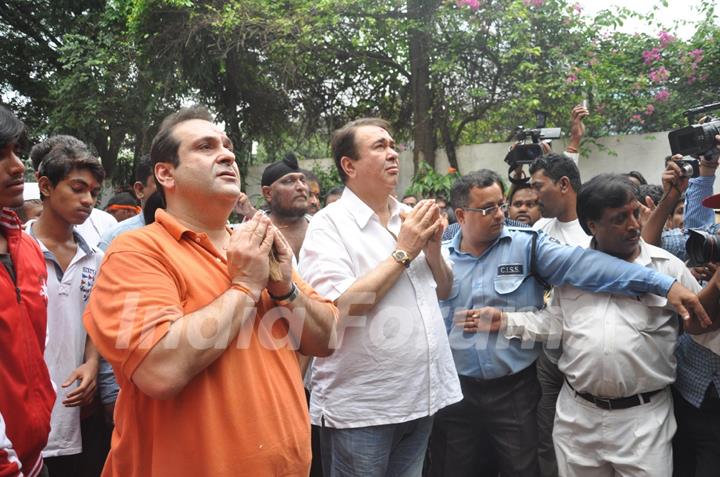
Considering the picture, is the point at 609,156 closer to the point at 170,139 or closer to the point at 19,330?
the point at 170,139

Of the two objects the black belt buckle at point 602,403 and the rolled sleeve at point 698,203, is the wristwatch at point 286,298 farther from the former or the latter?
the rolled sleeve at point 698,203

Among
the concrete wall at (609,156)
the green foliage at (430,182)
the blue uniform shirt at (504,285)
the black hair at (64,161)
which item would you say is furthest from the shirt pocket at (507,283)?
the green foliage at (430,182)

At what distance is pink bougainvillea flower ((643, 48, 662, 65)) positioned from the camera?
8348 mm

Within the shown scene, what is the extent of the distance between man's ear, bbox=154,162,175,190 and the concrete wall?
7.17 m

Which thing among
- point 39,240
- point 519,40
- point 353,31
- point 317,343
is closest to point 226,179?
point 317,343

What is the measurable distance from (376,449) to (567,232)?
6.66ft

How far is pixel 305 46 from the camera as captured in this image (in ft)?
29.2

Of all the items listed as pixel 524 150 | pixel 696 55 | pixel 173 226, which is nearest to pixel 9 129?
pixel 173 226

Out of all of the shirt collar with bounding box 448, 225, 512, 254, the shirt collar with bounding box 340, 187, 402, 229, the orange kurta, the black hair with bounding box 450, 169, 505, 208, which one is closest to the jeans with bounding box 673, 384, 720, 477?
the shirt collar with bounding box 448, 225, 512, 254

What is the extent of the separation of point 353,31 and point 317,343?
26.3 feet

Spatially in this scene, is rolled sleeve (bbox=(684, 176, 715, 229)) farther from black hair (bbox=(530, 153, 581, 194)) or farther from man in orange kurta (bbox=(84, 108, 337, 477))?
man in orange kurta (bbox=(84, 108, 337, 477))

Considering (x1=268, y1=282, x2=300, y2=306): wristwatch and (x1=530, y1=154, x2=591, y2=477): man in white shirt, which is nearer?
(x1=268, y1=282, x2=300, y2=306): wristwatch

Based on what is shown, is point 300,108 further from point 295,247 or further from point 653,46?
point 295,247

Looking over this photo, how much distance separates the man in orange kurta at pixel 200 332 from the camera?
1.54 meters
